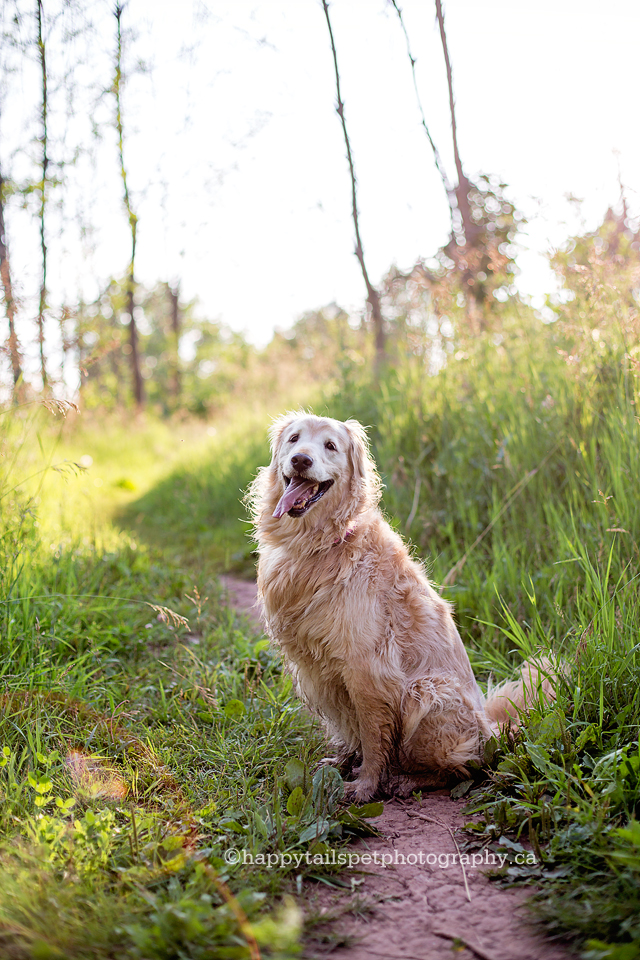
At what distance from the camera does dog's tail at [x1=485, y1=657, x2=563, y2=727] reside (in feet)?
8.46

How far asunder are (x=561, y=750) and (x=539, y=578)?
139 cm

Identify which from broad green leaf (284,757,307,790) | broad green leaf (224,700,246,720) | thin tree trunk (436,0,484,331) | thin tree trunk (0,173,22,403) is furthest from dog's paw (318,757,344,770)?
thin tree trunk (436,0,484,331)

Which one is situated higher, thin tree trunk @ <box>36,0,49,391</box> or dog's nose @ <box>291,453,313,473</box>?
thin tree trunk @ <box>36,0,49,391</box>

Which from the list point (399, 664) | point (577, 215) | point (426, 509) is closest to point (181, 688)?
point (399, 664)

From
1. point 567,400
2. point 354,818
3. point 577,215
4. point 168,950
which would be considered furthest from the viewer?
point 577,215

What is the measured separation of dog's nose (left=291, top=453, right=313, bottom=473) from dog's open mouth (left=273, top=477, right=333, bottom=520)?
0.06 metres

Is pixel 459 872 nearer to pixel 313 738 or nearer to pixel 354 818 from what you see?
pixel 354 818

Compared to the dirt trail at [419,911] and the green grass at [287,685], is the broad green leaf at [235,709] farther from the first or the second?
the dirt trail at [419,911]

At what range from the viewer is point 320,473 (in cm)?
289

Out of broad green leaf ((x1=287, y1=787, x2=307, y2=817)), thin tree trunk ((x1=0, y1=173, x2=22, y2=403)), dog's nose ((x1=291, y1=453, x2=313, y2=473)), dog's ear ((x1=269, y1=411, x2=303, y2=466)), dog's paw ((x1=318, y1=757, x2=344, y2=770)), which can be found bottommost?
dog's paw ((x1=318, y1=757, x2=344, y2=770))

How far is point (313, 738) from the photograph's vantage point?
2.97 m

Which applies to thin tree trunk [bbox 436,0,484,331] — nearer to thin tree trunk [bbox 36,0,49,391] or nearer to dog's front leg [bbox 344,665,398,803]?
thin tree trunk [bbox 36,0,49,391]

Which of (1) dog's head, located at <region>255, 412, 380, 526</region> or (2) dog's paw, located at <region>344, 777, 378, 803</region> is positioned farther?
(1) dog's head, located at <region>255, 412, 380, 526</region>

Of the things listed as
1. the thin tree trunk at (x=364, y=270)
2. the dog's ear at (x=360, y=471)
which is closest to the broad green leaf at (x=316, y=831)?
the dog's ear at (x=360, y=471)
